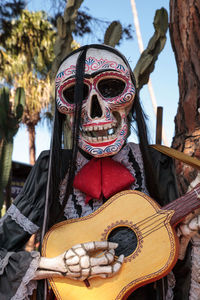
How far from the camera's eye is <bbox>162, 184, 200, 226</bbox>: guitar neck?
142cm

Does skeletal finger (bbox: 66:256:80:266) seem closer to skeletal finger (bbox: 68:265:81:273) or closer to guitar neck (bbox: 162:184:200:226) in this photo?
skeletal finger (bbox: 68:265:81:273)

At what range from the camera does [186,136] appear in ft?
7.59

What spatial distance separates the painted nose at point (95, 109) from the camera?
68.1 inches

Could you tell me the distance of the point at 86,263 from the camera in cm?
141

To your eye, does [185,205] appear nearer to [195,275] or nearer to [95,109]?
[195,275]

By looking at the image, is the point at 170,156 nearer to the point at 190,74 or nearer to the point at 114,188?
the point at 114,188

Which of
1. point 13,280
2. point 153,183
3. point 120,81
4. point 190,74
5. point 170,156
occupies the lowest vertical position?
point 13,280

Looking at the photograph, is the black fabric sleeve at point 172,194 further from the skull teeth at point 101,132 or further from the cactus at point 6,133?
the cactus at point 6,133

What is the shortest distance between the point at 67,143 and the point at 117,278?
3.74 ft

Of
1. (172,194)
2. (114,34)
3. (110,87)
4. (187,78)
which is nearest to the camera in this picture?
(172,194)

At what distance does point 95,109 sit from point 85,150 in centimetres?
21

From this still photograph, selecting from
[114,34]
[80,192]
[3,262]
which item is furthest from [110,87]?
[114,34]

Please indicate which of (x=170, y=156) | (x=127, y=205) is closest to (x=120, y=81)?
(x=170, y=156)

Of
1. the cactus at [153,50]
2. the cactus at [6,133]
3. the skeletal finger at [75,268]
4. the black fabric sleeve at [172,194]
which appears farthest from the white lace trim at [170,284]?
the cactus at [6,133]
